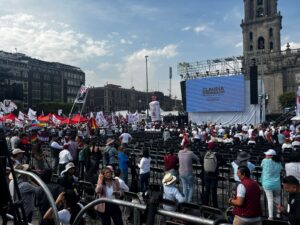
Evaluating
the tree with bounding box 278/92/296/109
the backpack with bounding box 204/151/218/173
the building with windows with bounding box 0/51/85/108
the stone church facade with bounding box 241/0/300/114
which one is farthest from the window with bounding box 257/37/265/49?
the backpack with bounding box 204/151/218/173

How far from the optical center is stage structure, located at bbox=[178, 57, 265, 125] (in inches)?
1812

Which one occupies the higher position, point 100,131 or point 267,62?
point 267,62

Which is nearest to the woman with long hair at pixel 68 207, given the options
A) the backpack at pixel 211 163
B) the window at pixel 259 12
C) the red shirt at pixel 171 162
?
the red shirt at pixel 171 162

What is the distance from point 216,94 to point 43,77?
83537 mm

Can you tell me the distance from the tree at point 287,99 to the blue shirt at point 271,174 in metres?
66.2

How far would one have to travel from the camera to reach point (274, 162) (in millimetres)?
8602

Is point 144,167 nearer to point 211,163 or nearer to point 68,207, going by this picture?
point 211,163

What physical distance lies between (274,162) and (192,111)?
43.3 m

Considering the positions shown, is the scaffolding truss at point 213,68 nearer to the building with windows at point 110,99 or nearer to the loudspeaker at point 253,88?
the loudspeaker at point 253,88

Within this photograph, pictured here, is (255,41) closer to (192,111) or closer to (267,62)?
(267,62)

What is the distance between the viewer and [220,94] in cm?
4866

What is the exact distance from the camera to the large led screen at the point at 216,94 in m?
46.7

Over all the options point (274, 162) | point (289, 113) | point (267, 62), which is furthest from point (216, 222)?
point (267, 62)

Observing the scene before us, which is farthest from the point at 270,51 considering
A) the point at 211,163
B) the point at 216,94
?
the point at 211,163
